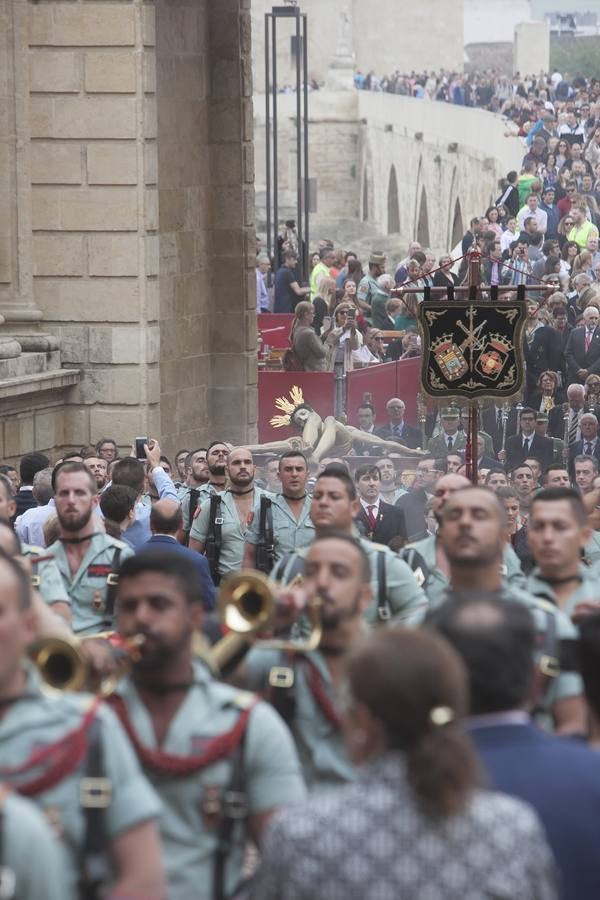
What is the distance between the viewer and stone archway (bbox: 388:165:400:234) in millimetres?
68625

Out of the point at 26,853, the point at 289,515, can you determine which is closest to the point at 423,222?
the point at 289,515

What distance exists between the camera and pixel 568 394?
1852 cm

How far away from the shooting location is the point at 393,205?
7012 centimetres

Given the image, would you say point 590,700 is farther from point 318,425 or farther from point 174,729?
point 318,425

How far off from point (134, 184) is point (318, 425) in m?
2.46

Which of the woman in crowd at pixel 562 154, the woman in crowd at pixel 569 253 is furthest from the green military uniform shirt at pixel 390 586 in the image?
the woman in crowd at pixel 562 154

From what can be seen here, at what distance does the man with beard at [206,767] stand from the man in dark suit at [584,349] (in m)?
14.6

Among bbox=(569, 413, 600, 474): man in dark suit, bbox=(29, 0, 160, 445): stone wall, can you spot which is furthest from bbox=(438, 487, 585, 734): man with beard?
bbox=(29, 0, 160, 445): stone wall

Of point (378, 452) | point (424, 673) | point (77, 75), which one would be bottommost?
point (378, 452)

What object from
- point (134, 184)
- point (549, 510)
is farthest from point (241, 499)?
point (134, 184)

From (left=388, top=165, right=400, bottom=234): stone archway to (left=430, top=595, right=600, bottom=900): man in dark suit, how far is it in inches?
2504

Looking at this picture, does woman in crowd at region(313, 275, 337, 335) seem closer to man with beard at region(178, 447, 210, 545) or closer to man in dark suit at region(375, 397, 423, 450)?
man in dark suit at region(375, 397, 423, 450)

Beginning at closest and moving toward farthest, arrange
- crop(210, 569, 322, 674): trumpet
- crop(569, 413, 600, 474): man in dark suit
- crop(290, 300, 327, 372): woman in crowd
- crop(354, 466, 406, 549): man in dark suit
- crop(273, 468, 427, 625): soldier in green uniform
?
crop(210, 569, 322, 674): trumpet, crop(273, 468, 427, 625): soldier in green uniform, crop(354, 466, 406, 549): man in dark suit, crop(569, 413, 600, 474): man in dark suit, crop(290, 300, 327, 372): woman in crowd

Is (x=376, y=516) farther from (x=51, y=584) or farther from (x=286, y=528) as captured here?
(x=51, y=584)
